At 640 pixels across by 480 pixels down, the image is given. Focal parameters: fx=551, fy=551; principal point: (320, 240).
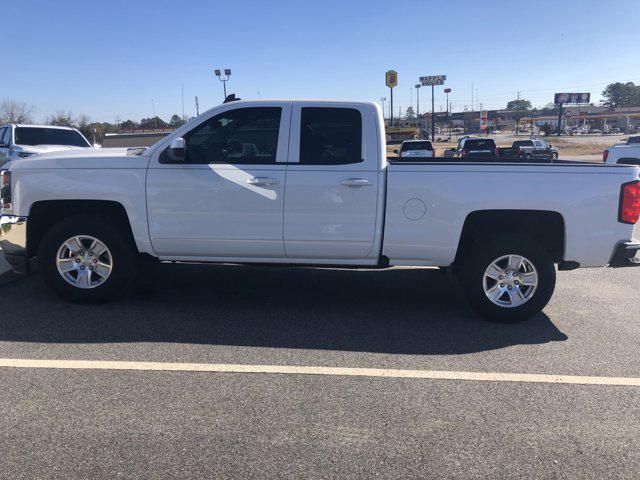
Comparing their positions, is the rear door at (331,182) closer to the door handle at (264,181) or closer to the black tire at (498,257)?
the door handle at (264,181)

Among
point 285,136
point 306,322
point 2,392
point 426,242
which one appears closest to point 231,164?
point 285,136

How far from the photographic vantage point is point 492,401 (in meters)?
3.71

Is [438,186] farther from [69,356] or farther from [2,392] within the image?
[2,392]

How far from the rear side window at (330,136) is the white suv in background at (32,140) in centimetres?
Result: 1104

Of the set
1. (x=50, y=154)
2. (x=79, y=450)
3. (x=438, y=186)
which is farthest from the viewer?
(x=50, y=154)

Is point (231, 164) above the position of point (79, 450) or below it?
above

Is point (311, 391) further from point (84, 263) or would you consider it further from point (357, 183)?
point (84, 263)

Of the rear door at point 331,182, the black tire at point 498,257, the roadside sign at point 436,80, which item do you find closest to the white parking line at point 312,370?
the black tire at point 498,257

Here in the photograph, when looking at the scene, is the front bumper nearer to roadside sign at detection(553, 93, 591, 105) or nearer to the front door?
the front door

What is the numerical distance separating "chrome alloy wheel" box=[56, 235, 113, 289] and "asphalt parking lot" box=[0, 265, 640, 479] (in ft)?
0.94

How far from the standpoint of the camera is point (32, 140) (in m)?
14.9

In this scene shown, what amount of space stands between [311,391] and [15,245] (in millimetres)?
4259

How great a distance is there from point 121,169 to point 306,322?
228 cm

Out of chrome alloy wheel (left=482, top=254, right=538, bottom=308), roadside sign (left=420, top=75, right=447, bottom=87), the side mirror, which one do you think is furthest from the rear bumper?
roadside sign (left=420, top=75, right=447, bottom=87)
